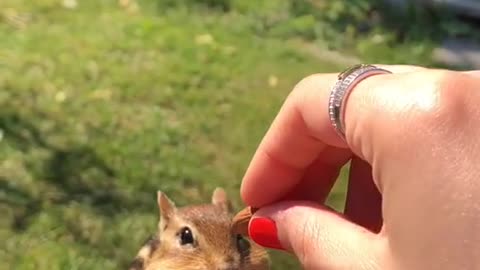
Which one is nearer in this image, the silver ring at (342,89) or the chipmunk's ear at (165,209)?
the silver ring at (342,89)

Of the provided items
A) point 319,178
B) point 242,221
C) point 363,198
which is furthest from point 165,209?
point 363,198

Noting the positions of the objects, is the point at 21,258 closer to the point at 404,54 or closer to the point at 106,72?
the point at 106,72

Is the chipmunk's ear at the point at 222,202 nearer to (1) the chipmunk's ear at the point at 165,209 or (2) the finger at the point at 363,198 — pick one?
(1) the chipmunk's ear at the point at 165,209

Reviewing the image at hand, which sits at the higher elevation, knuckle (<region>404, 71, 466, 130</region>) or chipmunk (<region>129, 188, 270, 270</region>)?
knuckle (<region>404, 71, 466, 130</region>)

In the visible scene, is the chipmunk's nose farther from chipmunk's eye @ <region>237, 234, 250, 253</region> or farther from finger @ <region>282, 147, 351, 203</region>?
finger @ <region>282, 147, 351, 203</region>

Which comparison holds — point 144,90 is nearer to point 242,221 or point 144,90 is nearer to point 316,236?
point 242,221

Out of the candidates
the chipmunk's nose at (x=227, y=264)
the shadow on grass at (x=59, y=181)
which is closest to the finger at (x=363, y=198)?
the chipmunk's nose at (x=227, y=264)

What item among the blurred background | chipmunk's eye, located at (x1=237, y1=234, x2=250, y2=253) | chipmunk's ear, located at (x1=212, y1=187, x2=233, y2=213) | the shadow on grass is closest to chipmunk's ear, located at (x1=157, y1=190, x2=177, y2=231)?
chipmunk's ear, located at (x1=212, y1=187, x2=233, y2=213)
